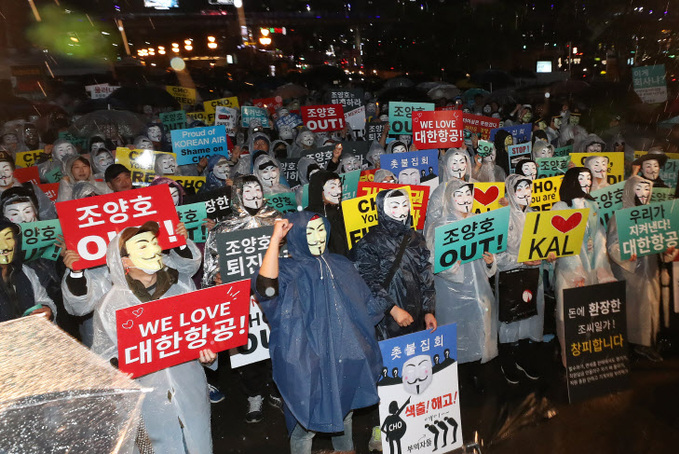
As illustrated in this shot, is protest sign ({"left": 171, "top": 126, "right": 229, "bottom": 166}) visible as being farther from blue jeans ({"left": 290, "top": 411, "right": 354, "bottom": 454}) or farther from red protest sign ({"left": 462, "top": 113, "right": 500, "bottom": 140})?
blue jeans ({"left": 290, "top": 411, "right": 354, "bottom": 454})

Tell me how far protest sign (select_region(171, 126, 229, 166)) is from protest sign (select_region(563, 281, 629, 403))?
5657mm

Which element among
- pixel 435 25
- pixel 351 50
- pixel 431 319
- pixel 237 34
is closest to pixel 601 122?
pixel 431 319

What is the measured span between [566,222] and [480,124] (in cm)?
539

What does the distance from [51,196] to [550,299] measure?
6531 millimetres

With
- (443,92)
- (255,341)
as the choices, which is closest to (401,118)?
(255,341)

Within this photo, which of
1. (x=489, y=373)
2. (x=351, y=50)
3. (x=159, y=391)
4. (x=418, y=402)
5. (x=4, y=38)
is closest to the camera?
(x=159, y=391)

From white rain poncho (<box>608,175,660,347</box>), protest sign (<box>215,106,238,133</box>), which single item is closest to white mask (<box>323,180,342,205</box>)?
white rain poncho (<box>608,175,660,347</box>)

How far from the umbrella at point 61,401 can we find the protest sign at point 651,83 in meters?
12.6

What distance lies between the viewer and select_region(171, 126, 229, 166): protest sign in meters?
8.11

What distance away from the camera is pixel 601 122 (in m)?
15.8

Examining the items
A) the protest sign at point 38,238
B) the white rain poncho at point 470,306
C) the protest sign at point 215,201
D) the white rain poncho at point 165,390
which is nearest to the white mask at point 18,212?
the protest sign at point 38,238

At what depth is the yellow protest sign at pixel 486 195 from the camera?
215 inches

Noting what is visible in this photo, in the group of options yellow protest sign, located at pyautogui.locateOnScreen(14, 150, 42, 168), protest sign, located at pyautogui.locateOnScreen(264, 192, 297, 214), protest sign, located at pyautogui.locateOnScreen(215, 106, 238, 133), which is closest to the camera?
protest sign, located at pyautogui.locateOnScreen(264, 192, 297, 214)

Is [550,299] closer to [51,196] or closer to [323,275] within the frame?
[323,275]
